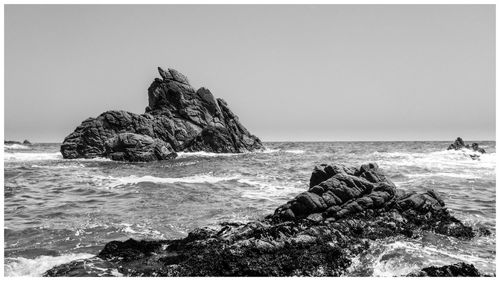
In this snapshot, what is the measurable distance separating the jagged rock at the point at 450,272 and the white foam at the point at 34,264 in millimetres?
10151

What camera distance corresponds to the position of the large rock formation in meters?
57.4

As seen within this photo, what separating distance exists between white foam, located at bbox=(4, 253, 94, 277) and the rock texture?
53cm

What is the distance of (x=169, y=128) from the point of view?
72875 mm

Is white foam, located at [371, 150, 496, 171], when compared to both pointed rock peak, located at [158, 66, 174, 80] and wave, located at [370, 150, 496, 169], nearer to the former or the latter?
wave, located at [370, 150, 496, 169]

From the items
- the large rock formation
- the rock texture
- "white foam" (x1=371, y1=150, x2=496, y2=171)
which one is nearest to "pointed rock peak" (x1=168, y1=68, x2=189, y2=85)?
the large rock formation

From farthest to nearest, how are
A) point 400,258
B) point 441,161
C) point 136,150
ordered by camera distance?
point 136,150 → point 441,161 → point 400,258

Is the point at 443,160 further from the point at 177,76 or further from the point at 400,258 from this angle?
the point at 177,76

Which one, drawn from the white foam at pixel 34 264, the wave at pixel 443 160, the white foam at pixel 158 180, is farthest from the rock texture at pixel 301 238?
the wave at pixel 443 160

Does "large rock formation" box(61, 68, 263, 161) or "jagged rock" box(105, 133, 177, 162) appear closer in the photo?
"jagged rock" box(105, 133, 177, 162)

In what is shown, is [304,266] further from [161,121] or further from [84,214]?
[161,121]

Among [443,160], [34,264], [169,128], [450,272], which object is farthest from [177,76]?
[450,272]

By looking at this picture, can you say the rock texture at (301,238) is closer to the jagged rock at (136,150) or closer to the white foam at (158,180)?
the white foam at (158,180)

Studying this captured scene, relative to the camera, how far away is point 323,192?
16.9 m

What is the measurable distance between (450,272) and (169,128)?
66.3 metres
